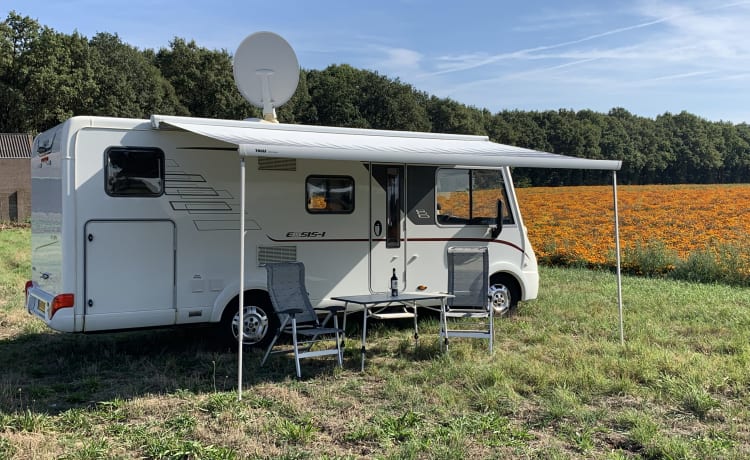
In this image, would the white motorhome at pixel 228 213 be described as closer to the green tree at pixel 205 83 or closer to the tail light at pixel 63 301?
the tail light at pixel 63 301

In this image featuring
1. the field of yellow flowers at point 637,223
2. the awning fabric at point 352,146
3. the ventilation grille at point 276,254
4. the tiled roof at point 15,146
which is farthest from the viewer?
the tiled roof at point 15,146

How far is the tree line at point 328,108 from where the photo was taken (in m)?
39.8

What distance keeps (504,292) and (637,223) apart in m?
11.5

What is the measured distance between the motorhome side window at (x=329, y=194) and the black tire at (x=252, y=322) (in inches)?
44.2

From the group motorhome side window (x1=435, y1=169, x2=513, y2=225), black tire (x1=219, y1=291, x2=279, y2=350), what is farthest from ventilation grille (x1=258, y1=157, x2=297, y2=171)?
motorhome side window (x1=435, y1=169, x2=513, y2=225)

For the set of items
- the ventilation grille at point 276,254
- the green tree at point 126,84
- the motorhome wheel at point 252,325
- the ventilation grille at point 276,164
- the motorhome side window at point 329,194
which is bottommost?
the motorhome wheel at point 252,325

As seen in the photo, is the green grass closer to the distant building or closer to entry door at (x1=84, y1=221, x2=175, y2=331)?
entry door at (x1=84, y1=221, x2=175, y2=331)

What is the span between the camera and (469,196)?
810 cm

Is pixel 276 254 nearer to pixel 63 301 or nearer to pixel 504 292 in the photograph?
pixel 63 301

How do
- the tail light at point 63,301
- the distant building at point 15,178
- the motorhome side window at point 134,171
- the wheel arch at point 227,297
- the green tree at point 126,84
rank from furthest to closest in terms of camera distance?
1. the green tree at point 126,84
2. the distant building at point 15,178
3. the wheel arch at point 227,297
4. the motorhome side window at point 134,171
5. the tail light at point 63,301

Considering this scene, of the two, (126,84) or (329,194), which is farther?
(126,84)

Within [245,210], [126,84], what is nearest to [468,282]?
[245,210]

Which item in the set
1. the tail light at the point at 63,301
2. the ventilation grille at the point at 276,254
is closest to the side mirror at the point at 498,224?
the ventilation grille at the point at 276,254

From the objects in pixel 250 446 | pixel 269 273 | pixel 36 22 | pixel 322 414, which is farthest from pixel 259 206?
pixel 36 22
